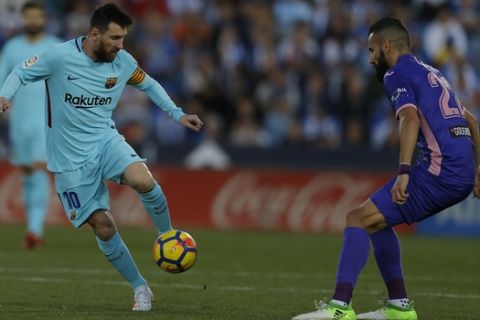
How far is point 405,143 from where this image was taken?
8.12 metres

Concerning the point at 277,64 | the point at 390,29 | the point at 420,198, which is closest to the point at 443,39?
the point at 277,64

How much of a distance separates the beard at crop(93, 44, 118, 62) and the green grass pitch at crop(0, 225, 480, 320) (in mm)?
1978

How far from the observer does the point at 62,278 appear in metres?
12.1

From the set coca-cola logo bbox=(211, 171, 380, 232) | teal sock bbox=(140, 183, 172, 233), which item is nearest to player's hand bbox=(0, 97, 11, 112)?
teal sock bbox=(140, 183, 172, 233)

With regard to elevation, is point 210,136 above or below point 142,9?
below

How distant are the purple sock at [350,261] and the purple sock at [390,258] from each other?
0.39 m

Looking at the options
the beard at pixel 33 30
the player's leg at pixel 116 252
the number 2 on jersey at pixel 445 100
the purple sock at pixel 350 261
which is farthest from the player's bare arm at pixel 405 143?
the beard at pixel 33 30

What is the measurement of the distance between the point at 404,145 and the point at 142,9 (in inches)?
676

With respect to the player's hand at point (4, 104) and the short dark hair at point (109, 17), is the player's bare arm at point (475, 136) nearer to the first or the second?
the short dark hair at point (109, 17)

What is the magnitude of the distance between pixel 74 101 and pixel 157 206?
3.54ft

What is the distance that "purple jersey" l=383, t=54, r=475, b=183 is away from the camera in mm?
8398

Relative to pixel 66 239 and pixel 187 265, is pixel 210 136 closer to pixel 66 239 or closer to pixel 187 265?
pixel 66 239

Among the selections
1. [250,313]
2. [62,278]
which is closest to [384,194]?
[250,313]

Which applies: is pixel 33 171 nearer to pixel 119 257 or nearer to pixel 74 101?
pixel 74 101
